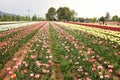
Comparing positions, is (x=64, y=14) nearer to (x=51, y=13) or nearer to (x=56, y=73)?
(x=51, y=13)

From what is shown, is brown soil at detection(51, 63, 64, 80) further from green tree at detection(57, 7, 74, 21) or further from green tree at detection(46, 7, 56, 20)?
green tree at detection(46, 7, 56, 20)

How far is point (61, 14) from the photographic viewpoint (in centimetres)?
17112

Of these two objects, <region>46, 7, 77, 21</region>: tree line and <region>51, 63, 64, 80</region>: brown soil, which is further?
<region>46, 7, 77, 21</region>: tree line

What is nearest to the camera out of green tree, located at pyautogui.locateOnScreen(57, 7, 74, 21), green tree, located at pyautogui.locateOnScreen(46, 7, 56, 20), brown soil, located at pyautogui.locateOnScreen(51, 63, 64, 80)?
brown soil, located at pyautogui.locateOnScreen(51, 63, 64, 80)

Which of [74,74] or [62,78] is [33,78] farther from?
[74,74]

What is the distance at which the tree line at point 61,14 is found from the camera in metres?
166

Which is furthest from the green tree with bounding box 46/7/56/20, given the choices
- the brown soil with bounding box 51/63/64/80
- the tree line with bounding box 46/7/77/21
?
the brown soil with bounding box 51/63/64/80

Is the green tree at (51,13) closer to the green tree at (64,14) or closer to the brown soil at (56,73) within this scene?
the green tree at (64,14)

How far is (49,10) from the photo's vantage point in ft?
618

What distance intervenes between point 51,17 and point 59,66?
180732 mm

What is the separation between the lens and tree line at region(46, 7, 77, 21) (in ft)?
544

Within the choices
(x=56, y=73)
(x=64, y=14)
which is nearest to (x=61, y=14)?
(x=64, y=14)

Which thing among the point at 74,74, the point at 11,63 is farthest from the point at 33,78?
the point at 11,63

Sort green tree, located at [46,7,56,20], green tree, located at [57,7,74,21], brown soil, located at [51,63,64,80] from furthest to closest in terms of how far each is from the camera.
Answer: green tree, located at [46,7,56,20]
green tree, located at [57,7,74,21]
brown soil, located at [51,63,64,80]
